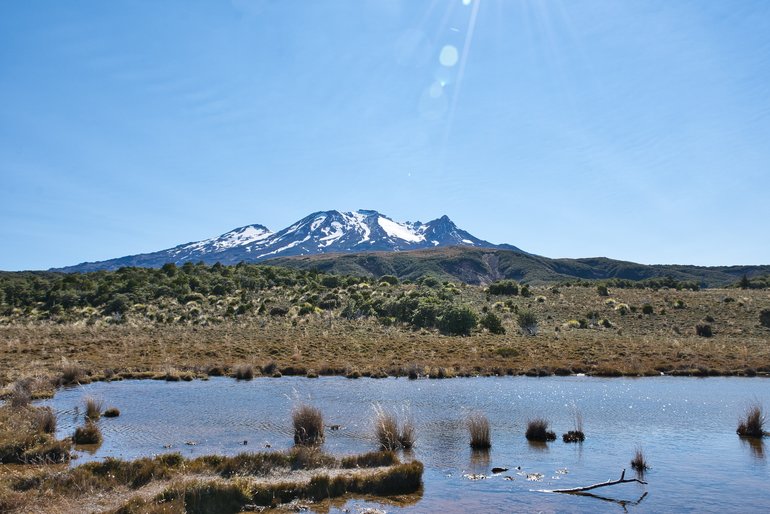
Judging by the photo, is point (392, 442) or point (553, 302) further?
point (553, 302)

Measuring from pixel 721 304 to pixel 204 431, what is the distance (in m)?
67.9

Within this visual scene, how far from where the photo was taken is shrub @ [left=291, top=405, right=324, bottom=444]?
18708 millimetres

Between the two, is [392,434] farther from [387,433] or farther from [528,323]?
[528,323]

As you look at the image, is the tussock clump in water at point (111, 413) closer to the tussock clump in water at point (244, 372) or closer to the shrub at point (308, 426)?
the shrub at point (308, 426)

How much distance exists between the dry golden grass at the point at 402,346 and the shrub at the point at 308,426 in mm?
16962

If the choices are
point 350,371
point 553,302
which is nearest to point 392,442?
point 350,371

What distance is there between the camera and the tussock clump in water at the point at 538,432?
19500mm

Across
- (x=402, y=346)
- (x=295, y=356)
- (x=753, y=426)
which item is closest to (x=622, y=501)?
(x=753, y=426)

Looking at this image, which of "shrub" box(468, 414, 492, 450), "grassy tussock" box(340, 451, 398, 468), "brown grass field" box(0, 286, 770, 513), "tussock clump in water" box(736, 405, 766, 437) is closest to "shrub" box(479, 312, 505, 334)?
"brown grass field" box(0, 286, 770, 513)

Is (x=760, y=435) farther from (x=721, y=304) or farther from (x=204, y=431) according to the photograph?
(x=721, y=304)

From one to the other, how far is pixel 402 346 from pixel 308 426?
28817 mm

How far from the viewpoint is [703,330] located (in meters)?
57.2

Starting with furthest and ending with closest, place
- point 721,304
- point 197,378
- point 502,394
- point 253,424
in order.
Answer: point 721,304, point 197,378, point 502,394, point 253,424

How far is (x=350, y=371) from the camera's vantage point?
1420 inches
